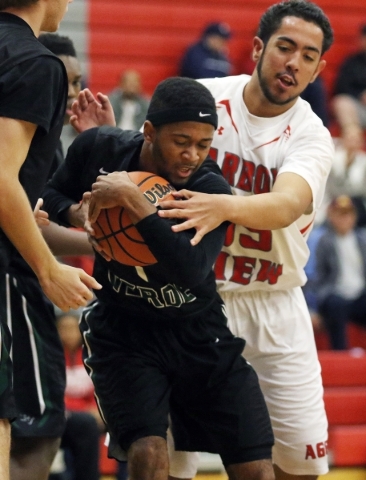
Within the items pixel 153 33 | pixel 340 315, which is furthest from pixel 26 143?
pixel 153 33

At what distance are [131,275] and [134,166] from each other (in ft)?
1.55

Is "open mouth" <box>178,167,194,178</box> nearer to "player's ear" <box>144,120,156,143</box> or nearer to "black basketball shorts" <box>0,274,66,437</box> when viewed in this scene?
"player's ear" <box>144,120,156,143</box>

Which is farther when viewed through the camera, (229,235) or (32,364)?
(229,235)

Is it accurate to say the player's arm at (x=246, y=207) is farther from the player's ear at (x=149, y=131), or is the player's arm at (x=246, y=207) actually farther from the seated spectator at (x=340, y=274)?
the seated spectator at (x=340, y=274)

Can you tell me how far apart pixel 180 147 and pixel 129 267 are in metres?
0.56

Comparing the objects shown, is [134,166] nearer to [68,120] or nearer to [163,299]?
[163,299]

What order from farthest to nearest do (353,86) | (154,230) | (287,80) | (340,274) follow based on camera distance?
(353,86)
(340,274)
(287,80)
(154,230)

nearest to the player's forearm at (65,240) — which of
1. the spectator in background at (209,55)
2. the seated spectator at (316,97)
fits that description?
the seated spectator at (316,97)

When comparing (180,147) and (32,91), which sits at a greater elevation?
(32,91)

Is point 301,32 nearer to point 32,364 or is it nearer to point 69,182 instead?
point 69,182

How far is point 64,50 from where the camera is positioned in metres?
4.97

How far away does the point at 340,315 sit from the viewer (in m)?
9.23

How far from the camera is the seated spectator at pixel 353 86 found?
12.1 m

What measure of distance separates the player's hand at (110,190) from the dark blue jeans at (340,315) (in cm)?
579
